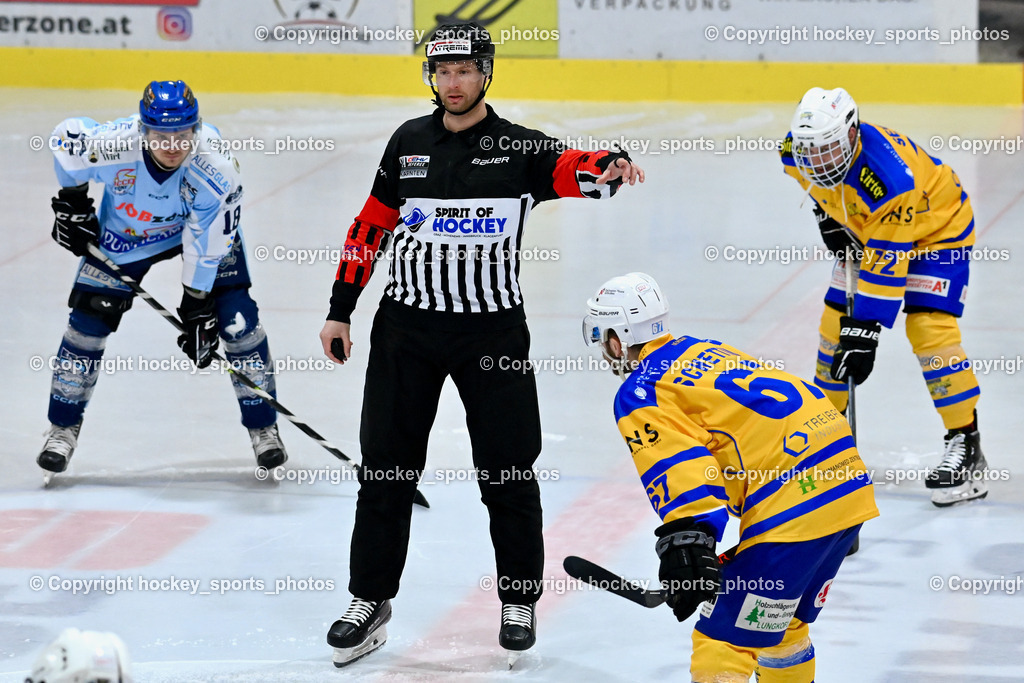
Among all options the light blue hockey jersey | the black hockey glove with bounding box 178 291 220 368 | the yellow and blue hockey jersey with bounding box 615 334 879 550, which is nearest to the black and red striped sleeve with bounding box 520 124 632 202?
the yellow and blue hockey jersey with bounding box 615 334 879 550

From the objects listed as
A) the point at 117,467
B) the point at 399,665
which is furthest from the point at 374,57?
the point at 399,665

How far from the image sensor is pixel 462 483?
5402 millimetres

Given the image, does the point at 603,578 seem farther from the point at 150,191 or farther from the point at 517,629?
the point at 150,191

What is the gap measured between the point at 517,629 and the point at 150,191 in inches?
80.5

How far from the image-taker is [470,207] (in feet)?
12.6

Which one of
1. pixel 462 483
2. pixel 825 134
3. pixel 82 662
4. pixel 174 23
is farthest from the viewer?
pixel 174 23

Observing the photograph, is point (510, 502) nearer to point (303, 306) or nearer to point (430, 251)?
point (430, 251)

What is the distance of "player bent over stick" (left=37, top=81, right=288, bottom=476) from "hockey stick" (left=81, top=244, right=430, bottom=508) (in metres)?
0.03

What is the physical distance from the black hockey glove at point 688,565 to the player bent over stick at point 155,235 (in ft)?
8.26

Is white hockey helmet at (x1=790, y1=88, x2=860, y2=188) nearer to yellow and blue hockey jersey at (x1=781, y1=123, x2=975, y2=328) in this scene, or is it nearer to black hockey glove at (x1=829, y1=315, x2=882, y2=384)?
yellow and blue hockey jersey at (x1=781, y1=123, x2=975, y2=328)

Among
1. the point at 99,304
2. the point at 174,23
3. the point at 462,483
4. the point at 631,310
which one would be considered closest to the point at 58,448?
the point at 99,304

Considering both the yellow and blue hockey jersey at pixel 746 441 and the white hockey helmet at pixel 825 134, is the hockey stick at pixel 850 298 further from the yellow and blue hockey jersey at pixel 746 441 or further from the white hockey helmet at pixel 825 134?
the yellow and blue hockey jersey at pixel 746 441

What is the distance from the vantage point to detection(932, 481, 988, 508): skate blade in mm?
5117

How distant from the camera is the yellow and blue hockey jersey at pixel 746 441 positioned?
3.17 metres
